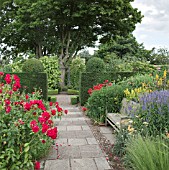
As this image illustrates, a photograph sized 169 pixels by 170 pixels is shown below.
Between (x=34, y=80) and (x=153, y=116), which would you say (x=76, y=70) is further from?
(x=153, y=116)

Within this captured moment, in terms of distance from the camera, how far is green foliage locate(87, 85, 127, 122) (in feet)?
21.0

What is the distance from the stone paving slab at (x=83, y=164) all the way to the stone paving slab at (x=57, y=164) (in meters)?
0.09

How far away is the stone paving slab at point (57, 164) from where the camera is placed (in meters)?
3.24

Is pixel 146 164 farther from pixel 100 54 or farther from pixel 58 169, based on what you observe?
pixel 100 54

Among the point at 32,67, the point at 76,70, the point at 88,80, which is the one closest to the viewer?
the point at 88,80

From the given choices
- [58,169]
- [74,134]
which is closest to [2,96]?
[58,169]

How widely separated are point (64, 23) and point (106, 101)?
12.5m

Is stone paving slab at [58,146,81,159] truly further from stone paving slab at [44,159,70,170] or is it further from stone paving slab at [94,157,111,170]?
stone paving slab at [94,157,111,170]

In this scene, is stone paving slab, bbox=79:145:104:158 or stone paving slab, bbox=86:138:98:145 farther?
stone paving slab, bbox=86:138:98:145

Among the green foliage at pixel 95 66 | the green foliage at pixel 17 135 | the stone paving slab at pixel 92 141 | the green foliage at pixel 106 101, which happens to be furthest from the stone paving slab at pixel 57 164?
the green foliage at pixel 95 66

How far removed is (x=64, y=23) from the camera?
17703 mm

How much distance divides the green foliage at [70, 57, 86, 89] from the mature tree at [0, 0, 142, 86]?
143 cm

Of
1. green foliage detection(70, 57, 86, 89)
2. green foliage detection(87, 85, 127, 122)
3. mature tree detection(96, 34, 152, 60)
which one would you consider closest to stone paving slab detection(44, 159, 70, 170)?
green foliage detection(87, 85, 127, 122)

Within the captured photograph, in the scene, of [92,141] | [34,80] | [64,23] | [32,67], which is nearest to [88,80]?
[34,80]
